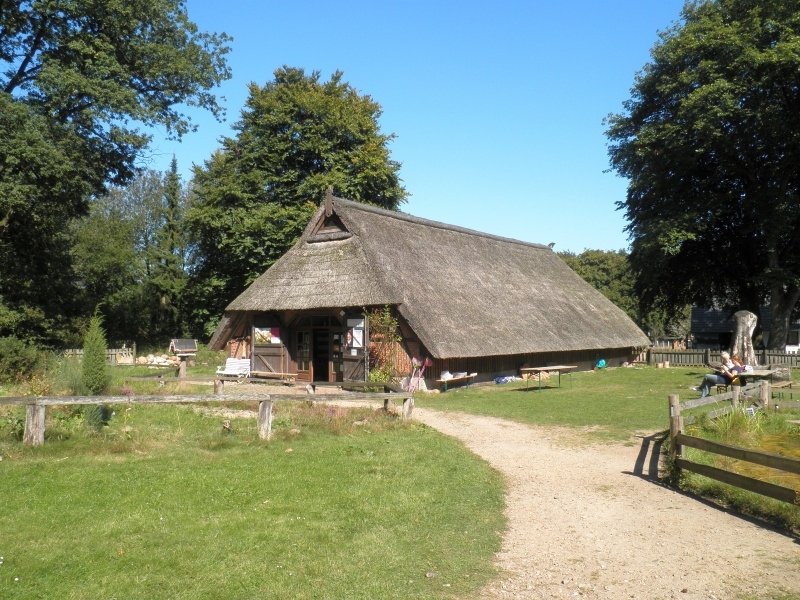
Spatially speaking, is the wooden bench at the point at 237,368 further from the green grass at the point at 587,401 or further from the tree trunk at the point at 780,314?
the tree trunk at the point at 780,314

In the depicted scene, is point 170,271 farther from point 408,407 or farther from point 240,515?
point 240,515

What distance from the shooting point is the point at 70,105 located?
83.0 ft

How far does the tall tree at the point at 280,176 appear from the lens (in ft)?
124

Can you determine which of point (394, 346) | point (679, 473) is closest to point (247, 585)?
point (679, 473)

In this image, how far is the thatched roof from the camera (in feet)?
73.0

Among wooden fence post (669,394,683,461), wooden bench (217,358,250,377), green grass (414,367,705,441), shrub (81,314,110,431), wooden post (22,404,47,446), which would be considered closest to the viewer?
wooden fence post (669,394,683,461)

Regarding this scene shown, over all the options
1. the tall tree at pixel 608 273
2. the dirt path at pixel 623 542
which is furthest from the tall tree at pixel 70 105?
the tall tree at pixel 608 273

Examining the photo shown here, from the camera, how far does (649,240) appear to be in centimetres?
3338

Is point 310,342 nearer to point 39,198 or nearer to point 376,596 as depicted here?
point 39,198

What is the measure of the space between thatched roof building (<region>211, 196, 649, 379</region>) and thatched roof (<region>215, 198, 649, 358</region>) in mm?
50

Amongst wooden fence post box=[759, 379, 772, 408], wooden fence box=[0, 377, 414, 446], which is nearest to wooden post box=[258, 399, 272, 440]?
wooden fence box=[0, 377, 414, 446]

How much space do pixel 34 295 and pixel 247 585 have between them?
29235mm

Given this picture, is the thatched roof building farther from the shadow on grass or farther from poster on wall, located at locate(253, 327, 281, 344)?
the shadow on grass

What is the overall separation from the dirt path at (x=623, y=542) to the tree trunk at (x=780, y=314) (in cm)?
2677
